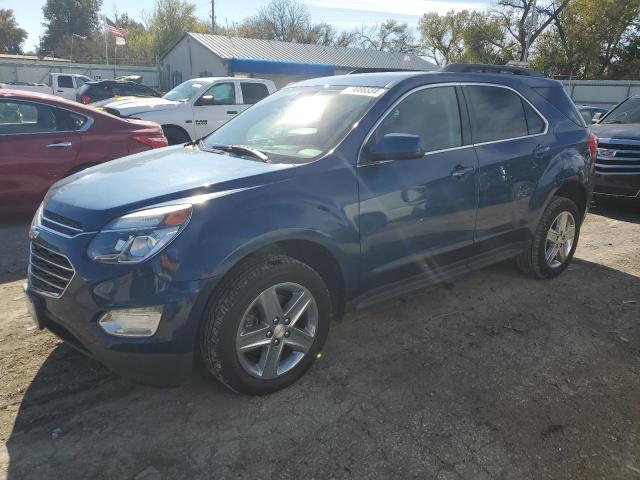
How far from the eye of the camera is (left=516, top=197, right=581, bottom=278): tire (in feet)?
14.9

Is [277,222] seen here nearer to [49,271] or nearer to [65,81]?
[49,271]

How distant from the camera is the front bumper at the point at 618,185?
716 cm

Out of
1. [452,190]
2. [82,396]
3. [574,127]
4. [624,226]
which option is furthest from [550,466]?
[624,226]

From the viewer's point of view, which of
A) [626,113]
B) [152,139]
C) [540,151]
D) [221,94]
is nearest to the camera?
[540,151]

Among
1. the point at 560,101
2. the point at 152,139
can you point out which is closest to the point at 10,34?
the point at 152,139

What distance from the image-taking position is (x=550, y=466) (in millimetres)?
2439

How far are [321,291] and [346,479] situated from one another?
1.04 metres

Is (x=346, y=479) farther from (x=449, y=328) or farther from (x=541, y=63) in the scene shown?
(x=541, y=63)

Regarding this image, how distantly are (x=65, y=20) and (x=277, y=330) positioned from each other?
Answer: 77006 mm

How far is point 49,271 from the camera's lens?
2699mm

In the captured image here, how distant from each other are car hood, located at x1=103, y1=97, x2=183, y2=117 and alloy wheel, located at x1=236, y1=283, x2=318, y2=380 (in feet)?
A: 27.1

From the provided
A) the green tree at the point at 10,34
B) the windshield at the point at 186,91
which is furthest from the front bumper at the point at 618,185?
the green tree at the point at 10,34

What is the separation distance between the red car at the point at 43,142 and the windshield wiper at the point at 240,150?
10.1ft

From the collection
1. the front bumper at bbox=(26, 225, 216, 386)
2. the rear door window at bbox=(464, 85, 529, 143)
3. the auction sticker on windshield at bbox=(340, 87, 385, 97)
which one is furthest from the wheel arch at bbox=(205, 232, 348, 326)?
the rear door window at bbox=(464, 85, 529, 143)
